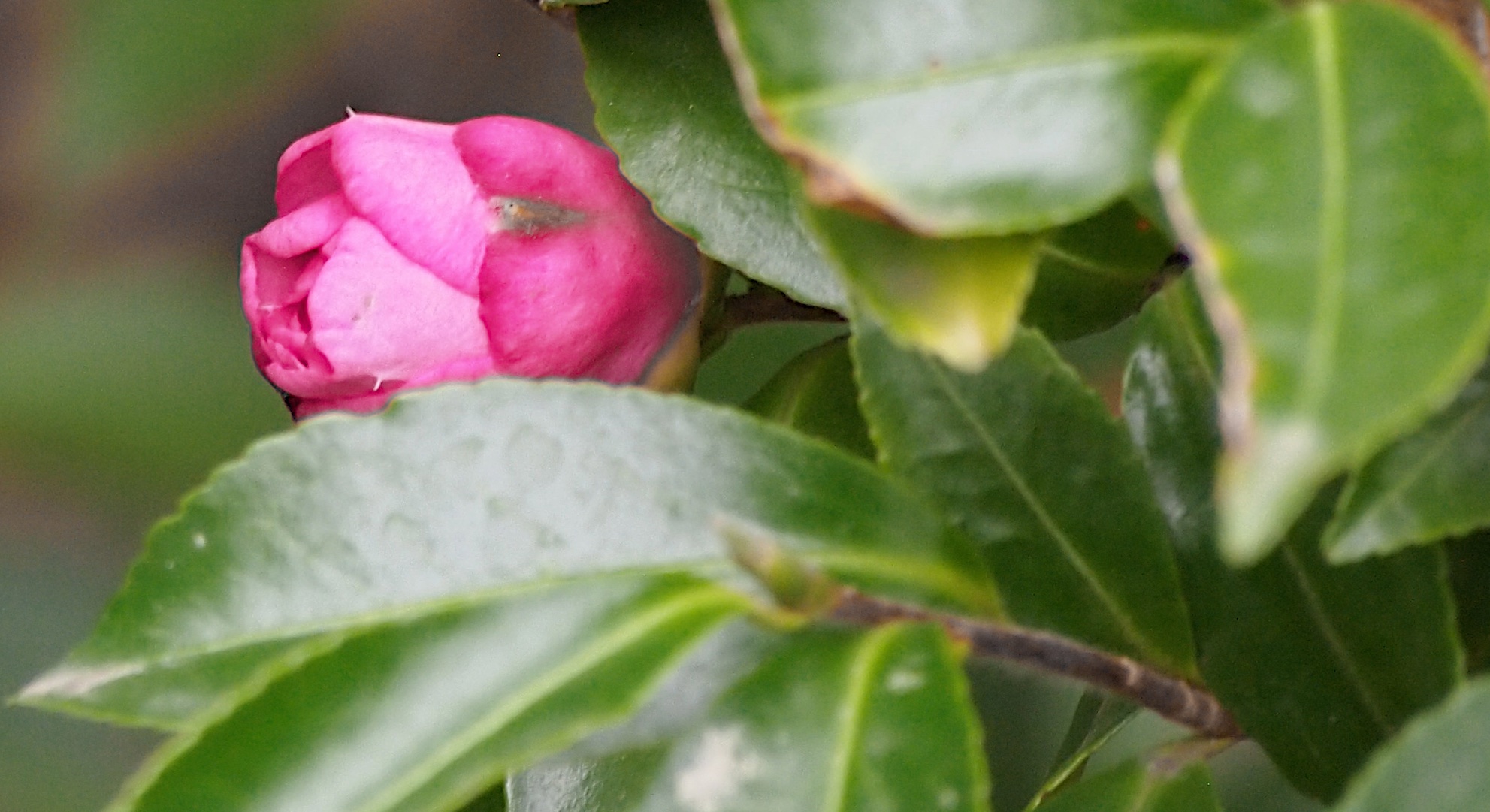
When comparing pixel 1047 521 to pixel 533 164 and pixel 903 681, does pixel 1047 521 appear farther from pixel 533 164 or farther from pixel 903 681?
pixel 533 164

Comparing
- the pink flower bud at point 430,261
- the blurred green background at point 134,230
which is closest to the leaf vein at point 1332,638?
the pink flower bud at point 430,261

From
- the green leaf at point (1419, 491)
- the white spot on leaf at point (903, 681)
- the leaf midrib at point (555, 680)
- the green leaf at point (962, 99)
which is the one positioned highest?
the green leaf at point (962, 99)

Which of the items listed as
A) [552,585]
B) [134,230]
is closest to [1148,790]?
[552,585]

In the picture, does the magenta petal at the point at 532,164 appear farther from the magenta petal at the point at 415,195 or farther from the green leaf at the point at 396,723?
→ the green leaf at the point at 396,723

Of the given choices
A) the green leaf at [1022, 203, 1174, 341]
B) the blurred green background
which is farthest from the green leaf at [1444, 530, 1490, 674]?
the blurred green background

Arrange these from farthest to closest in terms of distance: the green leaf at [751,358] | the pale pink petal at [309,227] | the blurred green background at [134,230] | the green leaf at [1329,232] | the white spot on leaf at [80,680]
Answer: the blurred green background at [134,230] < the green leaf at [751,358] < the pale pink petal at [309,227] < the white spot on leaf at [80,680] < the green leaf at [1329,232]

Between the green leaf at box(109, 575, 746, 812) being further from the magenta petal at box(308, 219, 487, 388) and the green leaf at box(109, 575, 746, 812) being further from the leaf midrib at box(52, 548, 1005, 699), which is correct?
the magenta petal at box(308, 219, 487, 388)

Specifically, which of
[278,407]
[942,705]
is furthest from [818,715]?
[278,407]
